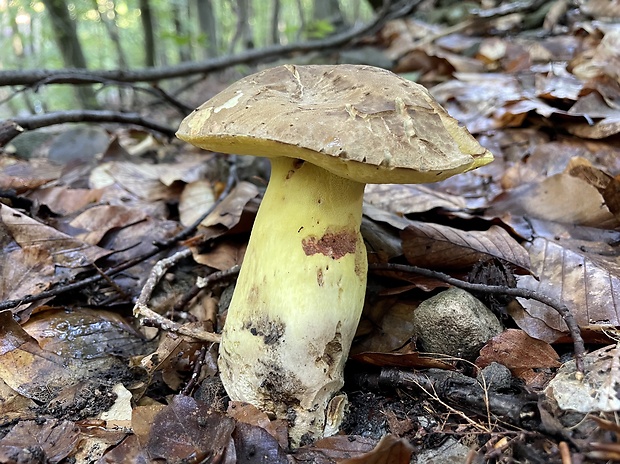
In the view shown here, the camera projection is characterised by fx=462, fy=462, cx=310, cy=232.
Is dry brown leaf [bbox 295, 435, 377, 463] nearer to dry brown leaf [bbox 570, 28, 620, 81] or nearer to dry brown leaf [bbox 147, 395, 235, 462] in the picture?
dry brown leaf [bbox 147, 395, 235, 462]

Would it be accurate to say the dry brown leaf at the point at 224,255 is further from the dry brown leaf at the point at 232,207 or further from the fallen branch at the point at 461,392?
the fallen branch at the point at 461,392

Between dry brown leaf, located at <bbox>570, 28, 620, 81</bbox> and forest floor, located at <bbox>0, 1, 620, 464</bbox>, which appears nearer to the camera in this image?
forest floor, located at <bbox>0, 1, 620, 464</bbox>

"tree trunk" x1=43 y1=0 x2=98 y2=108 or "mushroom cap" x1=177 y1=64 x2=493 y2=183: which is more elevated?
"mushroom cap" x1=177 y1=64 x2=493 y2=183

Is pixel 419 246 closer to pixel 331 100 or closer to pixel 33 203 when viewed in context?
pixel 331 100

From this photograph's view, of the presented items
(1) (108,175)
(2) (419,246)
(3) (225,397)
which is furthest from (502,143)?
(1) (108,175)

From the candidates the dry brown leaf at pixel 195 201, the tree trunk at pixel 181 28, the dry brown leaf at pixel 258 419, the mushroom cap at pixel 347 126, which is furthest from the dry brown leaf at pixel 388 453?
the tree trunk at pixel 181 28

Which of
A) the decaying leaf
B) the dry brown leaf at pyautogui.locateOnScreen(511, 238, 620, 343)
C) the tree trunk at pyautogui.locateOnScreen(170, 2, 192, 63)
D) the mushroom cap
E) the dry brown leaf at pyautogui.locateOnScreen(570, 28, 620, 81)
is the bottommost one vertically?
the tree trunk at pyautogui.locateOnScreen(170, 2, 192, 63)

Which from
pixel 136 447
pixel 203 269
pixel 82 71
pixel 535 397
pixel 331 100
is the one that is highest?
pixel 331 100

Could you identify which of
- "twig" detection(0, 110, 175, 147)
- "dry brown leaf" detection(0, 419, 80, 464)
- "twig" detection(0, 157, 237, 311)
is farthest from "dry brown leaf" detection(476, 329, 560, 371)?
"twig" detection(0, 110, 175, 147)
